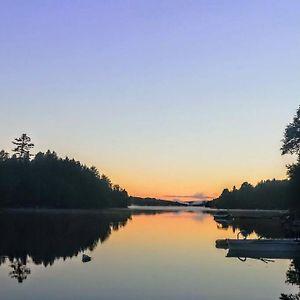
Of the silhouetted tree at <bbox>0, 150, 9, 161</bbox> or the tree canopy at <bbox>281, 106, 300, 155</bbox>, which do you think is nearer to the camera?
the tree canopy at <bbox>281, 106, 300, 155</bbox>

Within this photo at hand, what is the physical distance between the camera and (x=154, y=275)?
102 feet

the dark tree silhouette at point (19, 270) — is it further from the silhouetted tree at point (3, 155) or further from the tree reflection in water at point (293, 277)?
the silhouetted tree at point (3, 155)

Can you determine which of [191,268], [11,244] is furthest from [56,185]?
[191,268]

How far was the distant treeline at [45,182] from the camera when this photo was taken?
468ft

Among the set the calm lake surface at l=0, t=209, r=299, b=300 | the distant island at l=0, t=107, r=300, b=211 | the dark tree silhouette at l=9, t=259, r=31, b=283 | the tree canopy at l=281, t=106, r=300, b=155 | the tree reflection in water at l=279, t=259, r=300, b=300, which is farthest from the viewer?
the distant island at l=0, t=107, r=300, b=211

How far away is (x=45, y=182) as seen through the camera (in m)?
152

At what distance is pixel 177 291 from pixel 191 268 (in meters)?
8.65

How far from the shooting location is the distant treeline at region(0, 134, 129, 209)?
14262cm

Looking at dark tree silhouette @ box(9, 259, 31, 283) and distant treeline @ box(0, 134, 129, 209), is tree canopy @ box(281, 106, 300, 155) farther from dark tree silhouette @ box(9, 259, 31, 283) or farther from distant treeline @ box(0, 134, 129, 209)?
distant treeline @ box(0, 134, 129, 209)

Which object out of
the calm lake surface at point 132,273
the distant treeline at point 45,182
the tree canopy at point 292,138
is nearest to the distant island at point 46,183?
the distant treeline at point 45,182

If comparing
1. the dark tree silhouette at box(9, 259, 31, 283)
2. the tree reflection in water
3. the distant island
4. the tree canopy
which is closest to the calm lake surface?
the dark tree silhouette at box(9, 259, 31, 283)

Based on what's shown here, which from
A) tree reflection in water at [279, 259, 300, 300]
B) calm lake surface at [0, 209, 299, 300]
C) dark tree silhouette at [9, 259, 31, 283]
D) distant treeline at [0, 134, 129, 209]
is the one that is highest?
distant treeline at [0, 134, 129, 209]

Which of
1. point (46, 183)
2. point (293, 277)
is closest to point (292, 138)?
point (293, 277)

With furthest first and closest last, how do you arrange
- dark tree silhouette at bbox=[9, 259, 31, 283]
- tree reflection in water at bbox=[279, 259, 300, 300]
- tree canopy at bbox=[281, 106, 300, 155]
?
1. tree canopy at bbox=[281, 106, 300, 155]
2. dark tree silhouette at bbox=[9, 259, 31, 283]
3. tree reflection in water at bbox=[279, 259, 300, 300]
